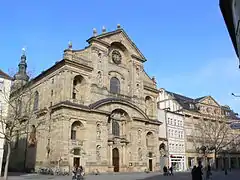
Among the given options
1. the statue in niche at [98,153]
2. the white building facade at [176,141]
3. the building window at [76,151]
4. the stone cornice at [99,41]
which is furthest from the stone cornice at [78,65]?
the white building facade at [176,141]

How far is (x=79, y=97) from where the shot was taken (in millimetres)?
46938

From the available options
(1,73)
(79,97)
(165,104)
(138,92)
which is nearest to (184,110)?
(165,104)

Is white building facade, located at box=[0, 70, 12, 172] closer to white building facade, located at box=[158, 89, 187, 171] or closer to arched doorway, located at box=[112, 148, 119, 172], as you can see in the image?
arched doorway, located at box=[112, 148, 119, 172]

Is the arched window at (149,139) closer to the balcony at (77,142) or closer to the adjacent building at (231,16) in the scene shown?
the balcony at (77,142)

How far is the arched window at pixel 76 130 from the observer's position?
144 feet

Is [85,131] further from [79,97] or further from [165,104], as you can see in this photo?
[165,104]

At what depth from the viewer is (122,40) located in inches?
2189

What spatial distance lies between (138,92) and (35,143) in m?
21.0

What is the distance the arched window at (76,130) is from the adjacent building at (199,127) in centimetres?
2545

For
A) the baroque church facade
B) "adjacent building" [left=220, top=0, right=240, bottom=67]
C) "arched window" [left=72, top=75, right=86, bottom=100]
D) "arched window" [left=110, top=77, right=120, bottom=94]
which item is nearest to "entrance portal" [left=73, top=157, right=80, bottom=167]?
the baroque church facade

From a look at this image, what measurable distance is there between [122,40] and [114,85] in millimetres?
9260

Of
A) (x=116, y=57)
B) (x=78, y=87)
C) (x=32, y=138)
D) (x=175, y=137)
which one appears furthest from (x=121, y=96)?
(x=175, y=137)

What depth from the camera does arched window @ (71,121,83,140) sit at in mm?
44000

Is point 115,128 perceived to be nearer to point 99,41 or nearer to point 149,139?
point 149,139
